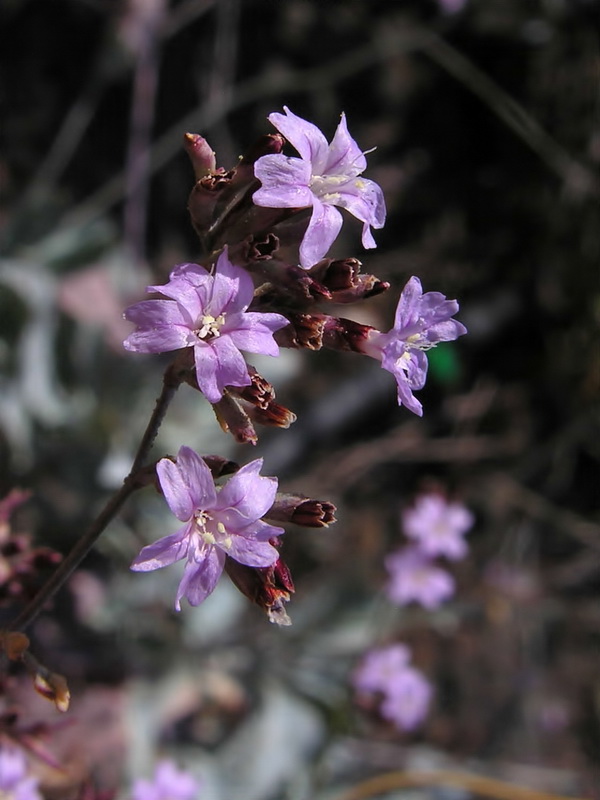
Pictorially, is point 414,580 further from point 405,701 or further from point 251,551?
point 251,551

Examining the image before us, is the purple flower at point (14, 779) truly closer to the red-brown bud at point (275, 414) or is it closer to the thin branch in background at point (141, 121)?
the red-brown bud at point (275, 414)

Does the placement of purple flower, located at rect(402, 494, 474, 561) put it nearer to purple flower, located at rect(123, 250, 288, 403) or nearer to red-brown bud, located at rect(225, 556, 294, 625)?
red-brown bud, located at rect(225, 556, 294, 625)

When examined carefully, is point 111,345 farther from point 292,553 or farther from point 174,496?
point 174,496

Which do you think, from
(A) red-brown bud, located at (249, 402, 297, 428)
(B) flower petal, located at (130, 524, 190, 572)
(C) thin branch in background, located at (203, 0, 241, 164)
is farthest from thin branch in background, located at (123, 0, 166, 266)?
(B) flower petal, located at (130, 524, 190, 572)

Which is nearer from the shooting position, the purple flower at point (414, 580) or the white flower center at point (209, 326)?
the white flower center at point (209, 326)

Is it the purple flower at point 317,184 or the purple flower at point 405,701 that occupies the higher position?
the purple flower at point 317,184

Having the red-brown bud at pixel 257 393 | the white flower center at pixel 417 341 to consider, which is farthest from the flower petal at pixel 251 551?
the white flower center at pixel 417 341

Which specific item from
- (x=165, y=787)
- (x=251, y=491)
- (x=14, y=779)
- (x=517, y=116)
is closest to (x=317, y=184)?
(x=251, y=491)
